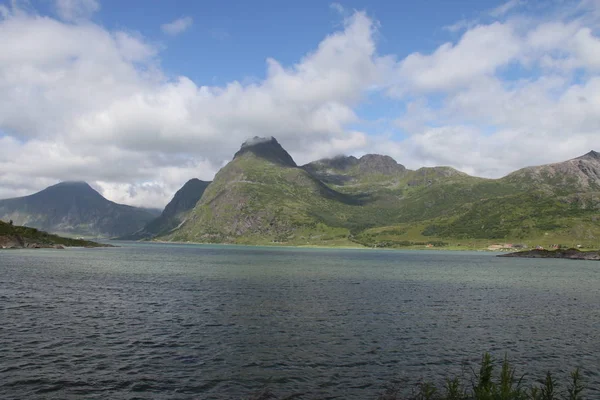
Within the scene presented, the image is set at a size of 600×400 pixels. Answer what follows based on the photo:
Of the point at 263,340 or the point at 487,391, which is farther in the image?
the point at 263,340

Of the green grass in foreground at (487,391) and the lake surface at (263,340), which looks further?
the lake surface at (263,340)

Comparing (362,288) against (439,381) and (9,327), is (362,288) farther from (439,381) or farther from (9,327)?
(9,327)

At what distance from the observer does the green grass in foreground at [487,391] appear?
23.5m

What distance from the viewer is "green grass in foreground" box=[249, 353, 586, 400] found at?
23516mm

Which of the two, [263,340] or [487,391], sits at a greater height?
[487,391]

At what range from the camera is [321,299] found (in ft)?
245

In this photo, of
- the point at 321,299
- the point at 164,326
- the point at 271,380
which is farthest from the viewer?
the point at 321,299

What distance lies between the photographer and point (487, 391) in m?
23.5

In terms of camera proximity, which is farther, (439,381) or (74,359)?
(74,359)

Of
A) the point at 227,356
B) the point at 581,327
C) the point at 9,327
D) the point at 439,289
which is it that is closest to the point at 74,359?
the point at 227,356

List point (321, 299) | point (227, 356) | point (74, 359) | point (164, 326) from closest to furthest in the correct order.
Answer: point (74, 359)
point (227, 356)
point (164, 326)
point (321, 299)

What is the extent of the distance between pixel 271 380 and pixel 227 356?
7.50 m

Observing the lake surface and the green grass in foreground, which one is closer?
the green grass in foreground

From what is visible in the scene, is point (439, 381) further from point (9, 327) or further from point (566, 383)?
point (9, 327)
